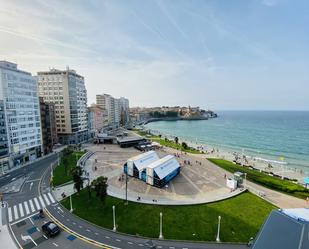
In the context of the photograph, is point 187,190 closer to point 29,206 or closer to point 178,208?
point 178,208

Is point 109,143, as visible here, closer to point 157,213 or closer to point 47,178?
point 47,178

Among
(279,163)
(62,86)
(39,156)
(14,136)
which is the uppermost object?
(62,86)

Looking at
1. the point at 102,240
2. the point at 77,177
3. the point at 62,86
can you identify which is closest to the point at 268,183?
the point at 102,240

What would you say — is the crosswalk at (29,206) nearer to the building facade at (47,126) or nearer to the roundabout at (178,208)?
the roundabout at (178,208)

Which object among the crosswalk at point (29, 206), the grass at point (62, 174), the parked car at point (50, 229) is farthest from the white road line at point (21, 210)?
the grass at point (62, 174)

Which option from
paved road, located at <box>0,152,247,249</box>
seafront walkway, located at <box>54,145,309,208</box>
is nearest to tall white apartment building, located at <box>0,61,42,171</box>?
seafront walkway, located at <box>54,145,309,208</box>
